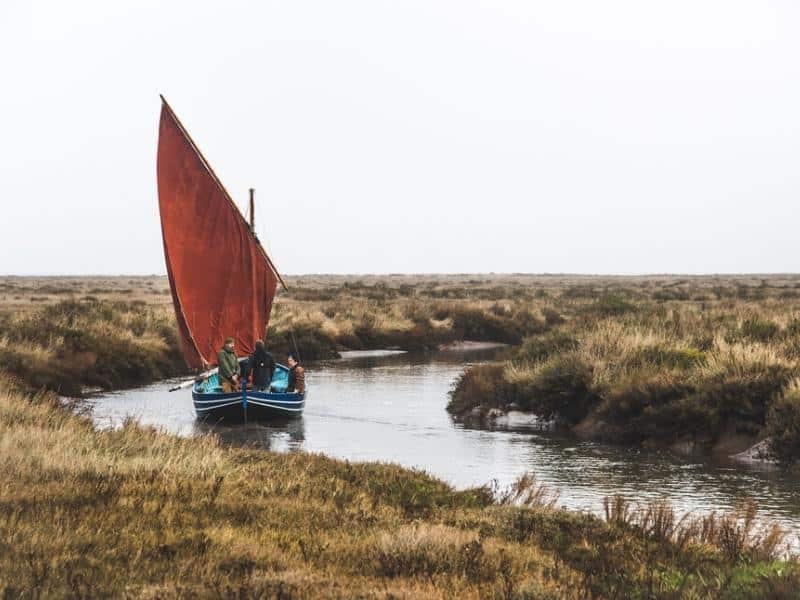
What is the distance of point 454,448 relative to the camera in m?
19.4

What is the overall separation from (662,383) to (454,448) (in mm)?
4918

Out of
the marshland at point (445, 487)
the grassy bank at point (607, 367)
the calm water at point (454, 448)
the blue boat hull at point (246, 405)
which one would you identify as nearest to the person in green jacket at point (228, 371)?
the blue boat hull at point (246, 405)

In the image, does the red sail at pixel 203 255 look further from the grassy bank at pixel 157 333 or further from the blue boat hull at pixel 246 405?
the blue boat hull at pixel 246 405

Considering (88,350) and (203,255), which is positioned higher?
(203,255)

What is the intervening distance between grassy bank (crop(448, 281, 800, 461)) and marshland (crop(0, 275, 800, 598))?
6 cm

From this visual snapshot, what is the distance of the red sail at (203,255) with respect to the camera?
2819 centimetres

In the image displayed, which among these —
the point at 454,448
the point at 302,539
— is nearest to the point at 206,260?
the point at 454,448

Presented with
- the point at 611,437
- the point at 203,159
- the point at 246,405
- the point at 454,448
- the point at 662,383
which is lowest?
the point at 454,448

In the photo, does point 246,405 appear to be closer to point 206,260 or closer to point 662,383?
point 206,260

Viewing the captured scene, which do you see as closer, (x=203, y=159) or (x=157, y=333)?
(x=203, y=159)

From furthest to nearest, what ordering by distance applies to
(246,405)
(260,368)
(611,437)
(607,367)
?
1. (260,368)
2. (246,405)
3. (607,367)
4. (611,437)

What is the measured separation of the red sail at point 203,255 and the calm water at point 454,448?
2.52 m

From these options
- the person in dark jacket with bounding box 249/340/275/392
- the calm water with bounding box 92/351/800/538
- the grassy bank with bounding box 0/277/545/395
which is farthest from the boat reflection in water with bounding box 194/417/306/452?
the grassy bank with bounding box 0/277/545/395

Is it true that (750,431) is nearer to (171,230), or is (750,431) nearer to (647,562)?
(647,562)
